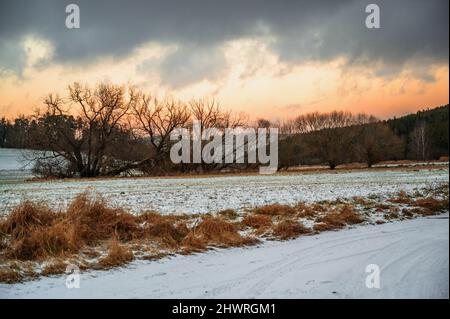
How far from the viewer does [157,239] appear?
8.36m

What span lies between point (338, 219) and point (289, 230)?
209 cm

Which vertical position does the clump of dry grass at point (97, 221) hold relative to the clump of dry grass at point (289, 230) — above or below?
above

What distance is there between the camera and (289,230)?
9.48 m

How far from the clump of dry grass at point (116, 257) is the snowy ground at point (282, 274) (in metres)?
0.24

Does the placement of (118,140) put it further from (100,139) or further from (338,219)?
(338,219)

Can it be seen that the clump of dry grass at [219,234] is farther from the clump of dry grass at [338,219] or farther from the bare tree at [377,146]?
the bare tree at [377,146]

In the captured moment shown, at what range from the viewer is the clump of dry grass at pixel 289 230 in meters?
9.16

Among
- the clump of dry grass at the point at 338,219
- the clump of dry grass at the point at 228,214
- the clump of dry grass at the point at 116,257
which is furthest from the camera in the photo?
the clump of dry grass at the point at 228,214

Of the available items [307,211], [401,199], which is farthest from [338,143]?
[307,211]

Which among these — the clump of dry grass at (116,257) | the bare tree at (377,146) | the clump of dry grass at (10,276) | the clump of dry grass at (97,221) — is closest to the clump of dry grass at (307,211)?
the clump of dry grass at (97,221)

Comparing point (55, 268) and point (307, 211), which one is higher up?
point (307, 211)

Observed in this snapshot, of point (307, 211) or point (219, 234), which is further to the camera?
point (307, 211)

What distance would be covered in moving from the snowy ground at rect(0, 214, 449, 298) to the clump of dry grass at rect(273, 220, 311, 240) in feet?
2.63
